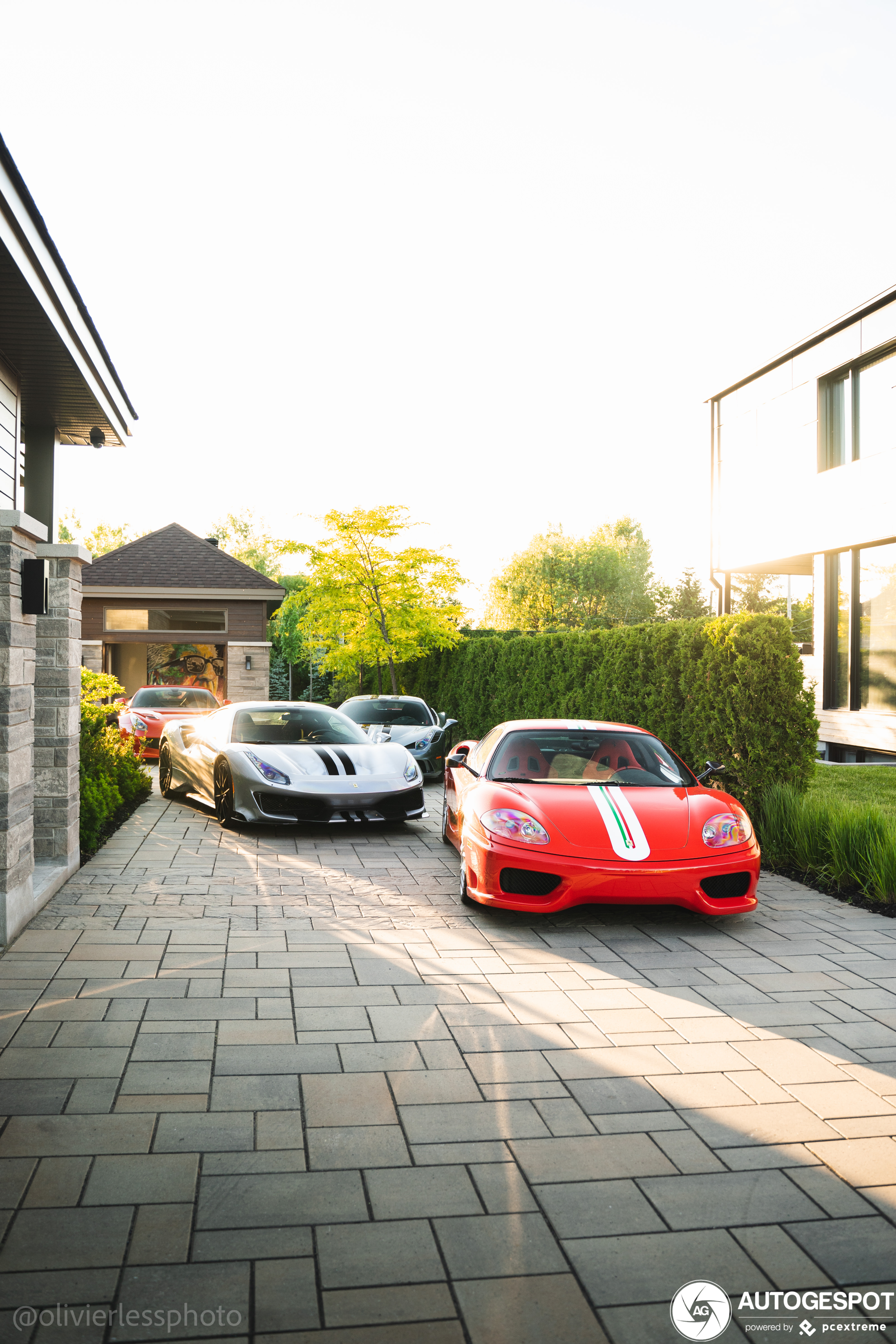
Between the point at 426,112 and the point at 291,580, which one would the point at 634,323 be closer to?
the point at 426,112

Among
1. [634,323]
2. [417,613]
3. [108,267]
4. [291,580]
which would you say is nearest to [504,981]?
[108,267]

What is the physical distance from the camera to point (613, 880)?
5363 mm

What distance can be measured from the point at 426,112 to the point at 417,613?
42.0 feet

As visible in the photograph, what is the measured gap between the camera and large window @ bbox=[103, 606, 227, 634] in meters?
26.3

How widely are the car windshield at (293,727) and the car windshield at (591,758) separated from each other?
9.34 ft

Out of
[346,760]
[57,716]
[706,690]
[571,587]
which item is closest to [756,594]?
[571,587]

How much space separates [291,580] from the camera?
5525cm

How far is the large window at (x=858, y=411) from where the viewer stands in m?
14.3

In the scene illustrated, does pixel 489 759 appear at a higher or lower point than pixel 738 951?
higher

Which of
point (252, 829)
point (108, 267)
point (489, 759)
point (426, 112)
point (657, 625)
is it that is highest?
point (426, 112)

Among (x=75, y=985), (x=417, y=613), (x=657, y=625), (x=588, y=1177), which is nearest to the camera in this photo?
(x=588, y=1177)

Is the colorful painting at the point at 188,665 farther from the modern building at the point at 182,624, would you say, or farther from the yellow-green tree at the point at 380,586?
the yellow-green tree at the point at 380,586

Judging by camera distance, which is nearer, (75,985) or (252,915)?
(75,985)

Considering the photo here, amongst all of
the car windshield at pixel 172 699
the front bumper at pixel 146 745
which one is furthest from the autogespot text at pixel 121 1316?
the car windshield at pixel 172 699
